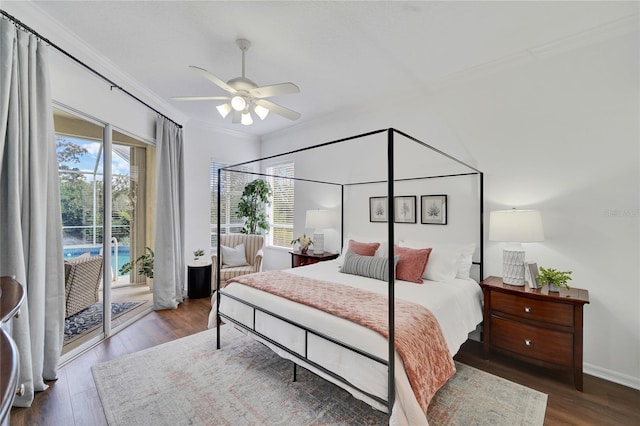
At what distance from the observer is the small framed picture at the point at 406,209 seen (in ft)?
11.8

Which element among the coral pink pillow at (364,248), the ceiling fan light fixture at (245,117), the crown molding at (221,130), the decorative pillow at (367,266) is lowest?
the decorative pillow at (367,266)

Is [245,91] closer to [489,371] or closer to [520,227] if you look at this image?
[520,227]

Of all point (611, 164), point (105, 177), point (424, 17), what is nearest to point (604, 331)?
point (611, 164)

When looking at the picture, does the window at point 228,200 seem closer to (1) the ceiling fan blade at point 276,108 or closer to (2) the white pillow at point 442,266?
(1) the ceiling fan blade at point 276,108

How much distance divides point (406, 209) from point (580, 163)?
167cm

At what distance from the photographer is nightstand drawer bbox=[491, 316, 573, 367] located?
7.58 ft

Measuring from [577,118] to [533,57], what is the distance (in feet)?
2.30

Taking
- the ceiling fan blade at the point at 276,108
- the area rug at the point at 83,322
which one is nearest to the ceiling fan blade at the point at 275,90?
the ceiling fan blade at the point at 276,108

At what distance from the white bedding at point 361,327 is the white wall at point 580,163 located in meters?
0.84

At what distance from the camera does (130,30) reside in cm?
247

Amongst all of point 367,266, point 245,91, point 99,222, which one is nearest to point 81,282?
point 99,222

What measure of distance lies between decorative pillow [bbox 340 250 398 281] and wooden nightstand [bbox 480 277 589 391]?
2.95ft

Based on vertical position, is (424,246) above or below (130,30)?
below

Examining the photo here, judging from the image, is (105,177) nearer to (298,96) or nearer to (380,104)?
(298,96)
